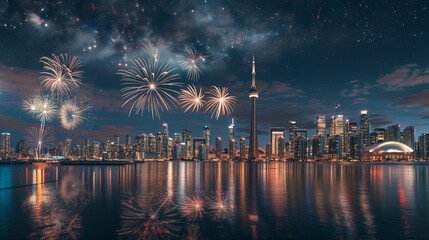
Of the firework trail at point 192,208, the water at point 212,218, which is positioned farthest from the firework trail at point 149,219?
the firework trail at point 192,208

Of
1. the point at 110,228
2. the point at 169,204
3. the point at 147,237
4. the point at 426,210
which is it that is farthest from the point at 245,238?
the point at 426,210

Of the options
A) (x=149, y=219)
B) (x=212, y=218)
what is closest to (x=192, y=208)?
(x=212, y=218)

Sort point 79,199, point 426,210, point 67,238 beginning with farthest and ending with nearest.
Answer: point 79,199 < point 426,210 < point 67,238

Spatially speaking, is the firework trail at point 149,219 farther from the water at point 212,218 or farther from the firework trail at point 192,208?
the firework trail at point 192,208

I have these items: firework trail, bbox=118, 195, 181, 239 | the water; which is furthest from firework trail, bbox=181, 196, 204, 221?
firework trail, bbox=118, 195, 181, 239

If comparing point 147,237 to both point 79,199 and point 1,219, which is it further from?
point 79,199

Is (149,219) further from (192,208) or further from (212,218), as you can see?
(192,208)

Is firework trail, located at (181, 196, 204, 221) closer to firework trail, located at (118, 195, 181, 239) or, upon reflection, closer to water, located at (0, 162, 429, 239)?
water, located at (0, 162, 429, 239)
